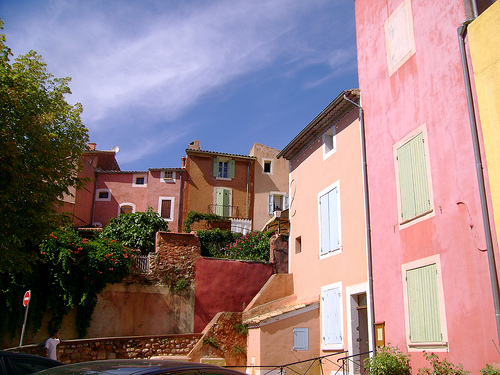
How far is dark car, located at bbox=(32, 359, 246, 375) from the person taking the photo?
14.5 ft

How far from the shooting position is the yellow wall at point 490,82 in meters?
8.23

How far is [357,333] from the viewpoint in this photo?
41.7 ft

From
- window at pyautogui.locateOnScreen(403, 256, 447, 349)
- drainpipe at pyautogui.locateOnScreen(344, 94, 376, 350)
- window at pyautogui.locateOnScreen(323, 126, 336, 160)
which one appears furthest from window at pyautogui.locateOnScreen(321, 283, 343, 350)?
window at pyautogui.locateOnScreen(323, 126, 336, 160)

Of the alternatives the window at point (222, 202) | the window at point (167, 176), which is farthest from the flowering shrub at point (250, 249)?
the window at point (167, 176)

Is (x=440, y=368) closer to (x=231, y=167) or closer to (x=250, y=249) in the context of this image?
(x=250, y=249)

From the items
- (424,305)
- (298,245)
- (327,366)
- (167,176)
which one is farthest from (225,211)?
(424,305)

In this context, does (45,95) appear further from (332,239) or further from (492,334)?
(492,334)

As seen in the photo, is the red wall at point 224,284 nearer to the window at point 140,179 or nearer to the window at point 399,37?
the window at point 399,37

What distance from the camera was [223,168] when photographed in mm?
33062

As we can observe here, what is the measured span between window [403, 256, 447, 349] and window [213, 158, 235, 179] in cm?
2308

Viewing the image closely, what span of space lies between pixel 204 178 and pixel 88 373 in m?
28.2

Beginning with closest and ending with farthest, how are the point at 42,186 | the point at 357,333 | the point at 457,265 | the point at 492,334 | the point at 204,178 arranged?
1. the point at 492,334
2. the point at 457,265
3. the point at 42,186
4. the point at 357,333
5. the point at 204,178

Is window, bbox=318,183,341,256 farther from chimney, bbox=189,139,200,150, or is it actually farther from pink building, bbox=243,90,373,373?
chimney, bbox=189,139,200,150

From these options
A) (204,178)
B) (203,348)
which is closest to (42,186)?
(203,348)
